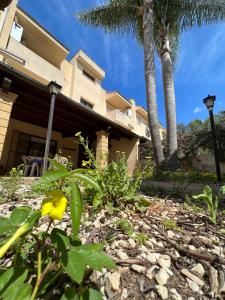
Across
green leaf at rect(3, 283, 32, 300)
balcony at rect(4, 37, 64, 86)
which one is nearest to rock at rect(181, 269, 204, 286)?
green leaf at rect(3, 283, 32, 300)

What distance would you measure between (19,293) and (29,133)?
415 inches

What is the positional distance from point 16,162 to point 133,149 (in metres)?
6.27

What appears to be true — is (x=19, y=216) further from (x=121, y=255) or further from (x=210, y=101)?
(x=210, y=101)

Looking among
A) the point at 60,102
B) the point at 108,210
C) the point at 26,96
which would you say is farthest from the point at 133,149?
the point at 108,210

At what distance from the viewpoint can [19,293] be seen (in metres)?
0.82

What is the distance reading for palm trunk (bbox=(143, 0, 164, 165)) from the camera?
7.28 metres

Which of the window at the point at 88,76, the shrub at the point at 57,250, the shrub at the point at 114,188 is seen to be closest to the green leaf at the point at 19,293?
the shrub at the point at 57,250

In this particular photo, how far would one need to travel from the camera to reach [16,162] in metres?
9.87

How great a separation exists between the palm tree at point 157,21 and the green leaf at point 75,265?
6819 mm

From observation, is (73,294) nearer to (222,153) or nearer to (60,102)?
(60,102)

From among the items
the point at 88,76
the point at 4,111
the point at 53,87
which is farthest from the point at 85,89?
the point at 4,111

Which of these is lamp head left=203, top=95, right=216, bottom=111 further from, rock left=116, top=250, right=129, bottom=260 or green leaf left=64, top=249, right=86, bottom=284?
green leaf left=64, top=249, right=86, bottom=284

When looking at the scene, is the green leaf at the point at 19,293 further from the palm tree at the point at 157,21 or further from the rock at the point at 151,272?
the palm tree at the point at 157,21

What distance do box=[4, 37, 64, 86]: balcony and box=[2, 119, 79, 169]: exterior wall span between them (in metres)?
2.96
